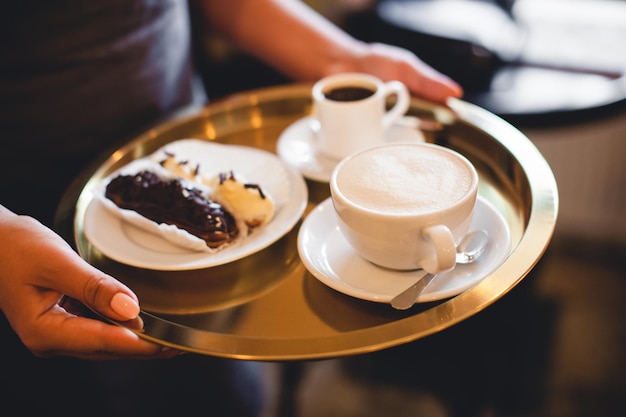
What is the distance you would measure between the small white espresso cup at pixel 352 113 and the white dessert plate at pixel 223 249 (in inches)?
3.4

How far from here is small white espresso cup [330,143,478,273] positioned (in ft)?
2.02

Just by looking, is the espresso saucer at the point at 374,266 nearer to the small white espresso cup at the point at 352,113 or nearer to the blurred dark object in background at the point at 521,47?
the small white espresso cup at the point at 352,113

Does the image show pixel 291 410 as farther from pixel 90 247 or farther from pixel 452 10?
pixel 452 10

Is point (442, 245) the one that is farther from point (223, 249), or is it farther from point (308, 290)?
point (223, 249)

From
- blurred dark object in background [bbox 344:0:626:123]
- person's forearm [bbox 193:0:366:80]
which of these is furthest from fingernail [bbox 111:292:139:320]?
blurred dark object in background [bbox 344:0:626:123]

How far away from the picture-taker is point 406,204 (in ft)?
2.10

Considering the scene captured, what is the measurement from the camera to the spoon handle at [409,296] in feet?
2.03

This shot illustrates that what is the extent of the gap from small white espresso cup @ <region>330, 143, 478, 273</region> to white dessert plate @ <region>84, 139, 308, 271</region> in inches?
4.4

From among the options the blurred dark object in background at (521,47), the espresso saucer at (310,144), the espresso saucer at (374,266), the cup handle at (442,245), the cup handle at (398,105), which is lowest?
the blurred dark object in background at (521,47)

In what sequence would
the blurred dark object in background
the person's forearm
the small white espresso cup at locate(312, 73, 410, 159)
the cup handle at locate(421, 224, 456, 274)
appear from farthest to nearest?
the blurred dark object in background
the person's forearm
the small white espresso cup at locate(312, 73, 410, 159)
the cup handle at locate(421, 224, 456, 274)

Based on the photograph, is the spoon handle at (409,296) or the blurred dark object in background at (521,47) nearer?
the spoon handle at (409,296)

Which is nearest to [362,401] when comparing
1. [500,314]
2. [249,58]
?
[500,314]

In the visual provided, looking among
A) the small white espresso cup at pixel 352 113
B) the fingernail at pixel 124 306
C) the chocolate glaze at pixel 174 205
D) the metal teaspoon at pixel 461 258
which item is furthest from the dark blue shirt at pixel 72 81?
the metal teaspoon at pixel 461 258

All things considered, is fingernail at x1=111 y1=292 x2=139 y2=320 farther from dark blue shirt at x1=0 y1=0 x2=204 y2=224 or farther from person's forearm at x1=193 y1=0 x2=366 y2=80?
person's forearm at x1=193 y1=0 x2=366 y2=80
